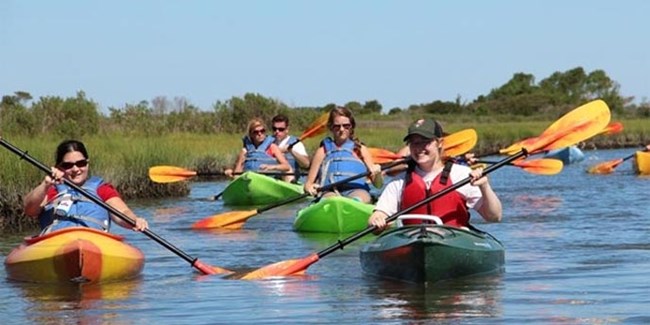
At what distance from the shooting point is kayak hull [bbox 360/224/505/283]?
8125mm

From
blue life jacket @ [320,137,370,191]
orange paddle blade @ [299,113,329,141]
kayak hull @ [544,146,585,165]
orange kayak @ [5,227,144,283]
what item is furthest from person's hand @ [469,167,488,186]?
kayak hull @ [544,146,585,165]

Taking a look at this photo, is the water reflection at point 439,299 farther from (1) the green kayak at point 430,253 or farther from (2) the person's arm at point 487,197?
(2) the person's arm at point 487,197

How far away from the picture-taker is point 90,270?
8945 millimetres

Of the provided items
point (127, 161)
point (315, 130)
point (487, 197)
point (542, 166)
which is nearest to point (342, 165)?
point (542, 166)

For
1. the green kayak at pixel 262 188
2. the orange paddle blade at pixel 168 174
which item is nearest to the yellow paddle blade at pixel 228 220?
the green kayak at pixel 262 188

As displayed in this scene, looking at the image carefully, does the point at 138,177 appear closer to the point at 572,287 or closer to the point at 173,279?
the point at 173,279

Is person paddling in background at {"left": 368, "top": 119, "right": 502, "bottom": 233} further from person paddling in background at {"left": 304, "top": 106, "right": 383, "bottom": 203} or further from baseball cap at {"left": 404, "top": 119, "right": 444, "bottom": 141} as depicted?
person paddling in background at {"left": 304, "top": 106, "right": 383, "bottom": 203}

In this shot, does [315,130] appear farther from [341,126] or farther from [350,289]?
[350,289]

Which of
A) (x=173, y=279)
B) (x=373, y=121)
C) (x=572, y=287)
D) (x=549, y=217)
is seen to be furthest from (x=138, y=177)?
(x=373, y=121)

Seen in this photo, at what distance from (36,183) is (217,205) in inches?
159

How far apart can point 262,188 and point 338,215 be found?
183 inches

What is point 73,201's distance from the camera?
930cm

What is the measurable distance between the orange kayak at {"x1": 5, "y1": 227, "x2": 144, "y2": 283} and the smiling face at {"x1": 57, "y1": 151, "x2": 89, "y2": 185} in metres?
0.37

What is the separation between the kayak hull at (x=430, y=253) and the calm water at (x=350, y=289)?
0.32 feet
